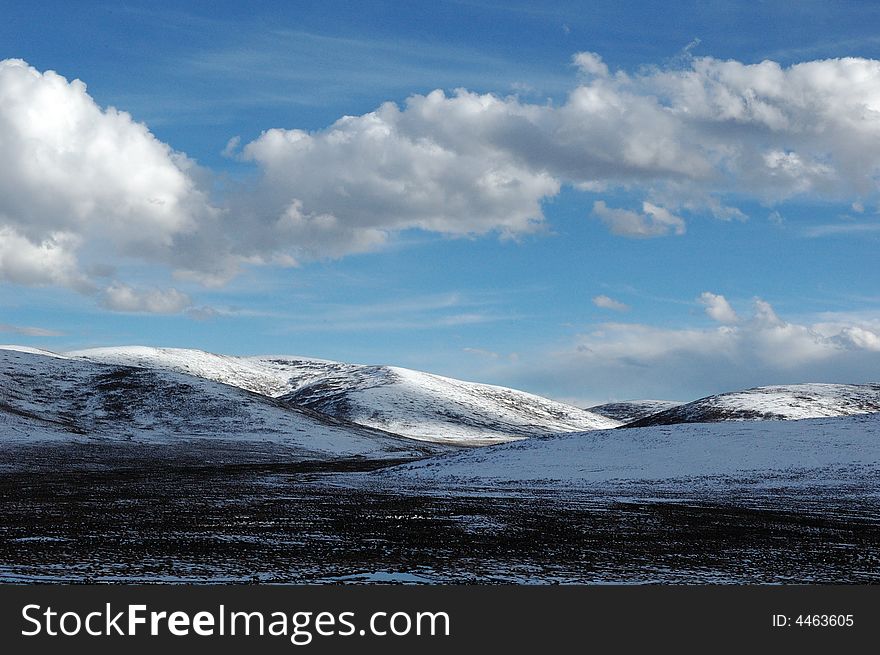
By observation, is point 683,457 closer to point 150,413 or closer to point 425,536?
point 425,536

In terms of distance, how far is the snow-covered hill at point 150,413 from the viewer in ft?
352

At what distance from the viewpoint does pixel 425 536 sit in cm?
2234

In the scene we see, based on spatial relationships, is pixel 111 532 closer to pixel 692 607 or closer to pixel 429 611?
pixel 429 611

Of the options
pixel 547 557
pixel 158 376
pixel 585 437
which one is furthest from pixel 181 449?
pixel 547 557

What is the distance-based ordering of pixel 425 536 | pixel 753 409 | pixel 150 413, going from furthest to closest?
pixel 753 409
pixel 150 413
pixel 425 536

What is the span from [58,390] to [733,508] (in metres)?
132

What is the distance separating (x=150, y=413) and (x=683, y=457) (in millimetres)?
95016

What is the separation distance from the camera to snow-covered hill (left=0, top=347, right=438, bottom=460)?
Answer: 352ft

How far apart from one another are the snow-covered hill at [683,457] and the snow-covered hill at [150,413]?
39.9 m

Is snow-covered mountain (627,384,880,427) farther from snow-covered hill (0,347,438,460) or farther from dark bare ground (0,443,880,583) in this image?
dark bare ground (0,443,880,583)

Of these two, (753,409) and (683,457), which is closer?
(683,457)

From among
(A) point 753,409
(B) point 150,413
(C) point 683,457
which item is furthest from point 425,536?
(A) point 753,409

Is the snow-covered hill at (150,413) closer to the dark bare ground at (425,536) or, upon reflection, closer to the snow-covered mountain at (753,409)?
the dark bare ground at (425,536)

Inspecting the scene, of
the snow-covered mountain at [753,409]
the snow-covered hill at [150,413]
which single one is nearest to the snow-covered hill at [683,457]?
the snow-covered hill at [150,413]
